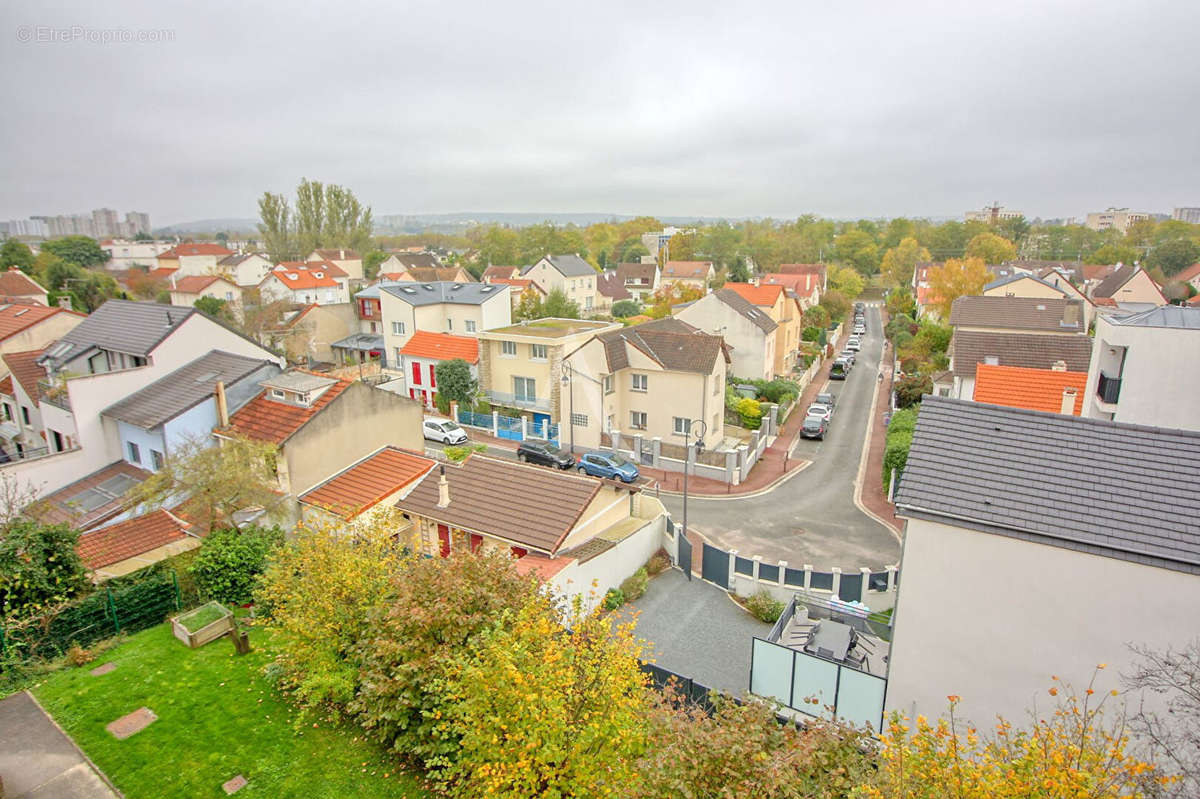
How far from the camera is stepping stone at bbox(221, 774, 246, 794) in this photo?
36.3 feet

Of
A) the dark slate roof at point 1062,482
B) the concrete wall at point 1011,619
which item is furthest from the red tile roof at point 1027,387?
the concrete wall at point 1011,619

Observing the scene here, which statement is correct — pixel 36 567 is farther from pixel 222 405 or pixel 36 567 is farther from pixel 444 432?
pixel 444 432

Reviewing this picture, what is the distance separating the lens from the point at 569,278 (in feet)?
260

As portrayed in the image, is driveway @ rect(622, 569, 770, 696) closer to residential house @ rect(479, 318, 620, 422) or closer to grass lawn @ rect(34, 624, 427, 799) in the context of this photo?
grass lawn @ rect(34, 624, 427, 799)

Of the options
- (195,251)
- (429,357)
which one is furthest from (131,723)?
(195,251)

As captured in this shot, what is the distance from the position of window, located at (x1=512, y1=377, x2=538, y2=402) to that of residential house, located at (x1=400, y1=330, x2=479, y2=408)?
2.93 m

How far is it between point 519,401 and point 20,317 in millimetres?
28950

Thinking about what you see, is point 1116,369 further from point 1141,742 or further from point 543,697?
point 543,697

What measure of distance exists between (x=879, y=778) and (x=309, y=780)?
9499 millimetres

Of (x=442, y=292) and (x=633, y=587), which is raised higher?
(x=442, y=292)

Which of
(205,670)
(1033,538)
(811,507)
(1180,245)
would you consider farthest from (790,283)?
(1180,245)

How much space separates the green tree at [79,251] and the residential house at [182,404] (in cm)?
9681

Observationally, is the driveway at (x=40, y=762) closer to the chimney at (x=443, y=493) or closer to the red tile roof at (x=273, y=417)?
the red tile roof at (x=273, y=417)

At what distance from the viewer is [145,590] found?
16.4 metres
